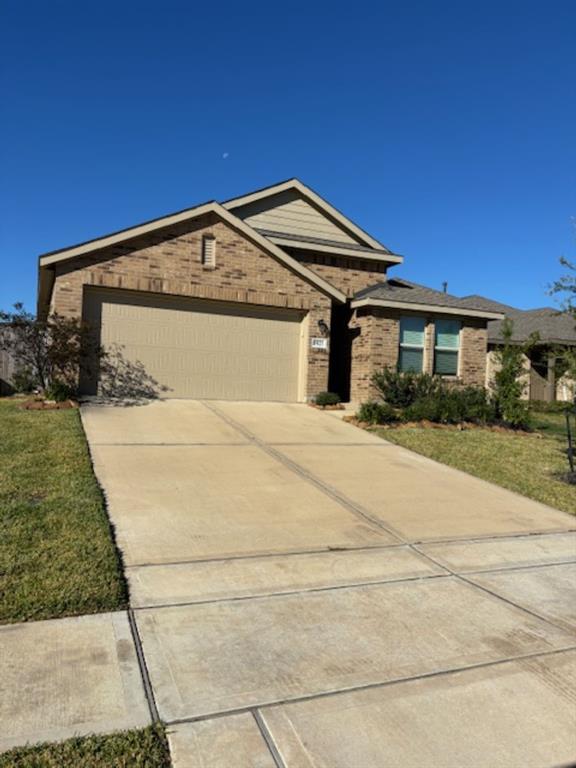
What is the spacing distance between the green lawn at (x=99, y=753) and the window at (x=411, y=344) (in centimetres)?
1408

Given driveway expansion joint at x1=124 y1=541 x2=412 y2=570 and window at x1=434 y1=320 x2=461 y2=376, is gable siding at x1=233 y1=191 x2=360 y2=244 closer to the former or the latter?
window at x1=434 y1=320 x2=461 y2=376

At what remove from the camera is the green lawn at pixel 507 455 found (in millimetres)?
8273

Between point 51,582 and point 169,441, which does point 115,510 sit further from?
point 169,441

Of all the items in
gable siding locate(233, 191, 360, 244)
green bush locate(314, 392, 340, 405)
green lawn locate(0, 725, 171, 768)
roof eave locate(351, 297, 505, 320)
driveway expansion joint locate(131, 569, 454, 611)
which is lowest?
green lawn locate(0, 725, 171, 768)

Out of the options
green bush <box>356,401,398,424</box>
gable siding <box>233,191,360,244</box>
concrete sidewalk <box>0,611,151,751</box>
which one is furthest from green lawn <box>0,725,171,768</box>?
gable siding <box>233,191,360,244</box>

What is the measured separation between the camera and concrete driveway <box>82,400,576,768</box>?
106 inches

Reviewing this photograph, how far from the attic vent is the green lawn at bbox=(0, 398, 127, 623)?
6.98m

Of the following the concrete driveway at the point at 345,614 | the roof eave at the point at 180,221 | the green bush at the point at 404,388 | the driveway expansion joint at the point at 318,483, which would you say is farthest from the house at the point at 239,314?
the concrete driveway at the point at 345,614

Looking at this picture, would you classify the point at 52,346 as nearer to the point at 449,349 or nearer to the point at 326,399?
the point at 326,399

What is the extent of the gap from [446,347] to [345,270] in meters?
4.17

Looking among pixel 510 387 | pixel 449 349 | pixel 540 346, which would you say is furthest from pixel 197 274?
pixel 540 346

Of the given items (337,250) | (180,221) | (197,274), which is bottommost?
(197,274)

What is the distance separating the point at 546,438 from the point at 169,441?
27.9 ft

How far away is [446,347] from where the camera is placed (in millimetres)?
16688
